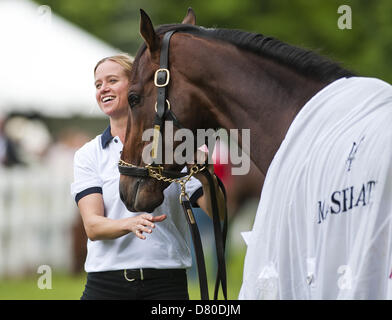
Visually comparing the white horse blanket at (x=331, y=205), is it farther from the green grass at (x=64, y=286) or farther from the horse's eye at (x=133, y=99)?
the green grass at (x=64, y=286)

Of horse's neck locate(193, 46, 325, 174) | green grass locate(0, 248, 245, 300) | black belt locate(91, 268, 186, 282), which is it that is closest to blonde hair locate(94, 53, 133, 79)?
horse's neck locate(193, 46, 325, 174)

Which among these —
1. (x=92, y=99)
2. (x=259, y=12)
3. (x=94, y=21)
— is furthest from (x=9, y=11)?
(x=259, y=12)

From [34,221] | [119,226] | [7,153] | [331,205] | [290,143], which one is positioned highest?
[7,153]

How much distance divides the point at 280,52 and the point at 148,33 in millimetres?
659

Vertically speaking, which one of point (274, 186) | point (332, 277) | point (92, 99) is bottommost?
point (332, 277)

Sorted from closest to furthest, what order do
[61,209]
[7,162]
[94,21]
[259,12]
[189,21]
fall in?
[189,21]
[61,209]
[7,162]
[259,12]
[94,21]

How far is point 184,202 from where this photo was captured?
3838mm

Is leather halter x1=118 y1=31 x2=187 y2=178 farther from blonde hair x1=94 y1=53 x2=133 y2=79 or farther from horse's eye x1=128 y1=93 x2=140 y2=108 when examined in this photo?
blonde hair x1=94 y1=53 x2=133 y2=79

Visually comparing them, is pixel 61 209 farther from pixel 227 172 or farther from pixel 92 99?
pixel 92 99

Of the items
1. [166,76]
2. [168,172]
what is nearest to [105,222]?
[168,172]

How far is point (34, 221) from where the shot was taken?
34.2 feet

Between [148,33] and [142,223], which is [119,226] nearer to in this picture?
[142,223]

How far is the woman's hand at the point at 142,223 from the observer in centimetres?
353

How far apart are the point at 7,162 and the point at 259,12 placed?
6.12m
